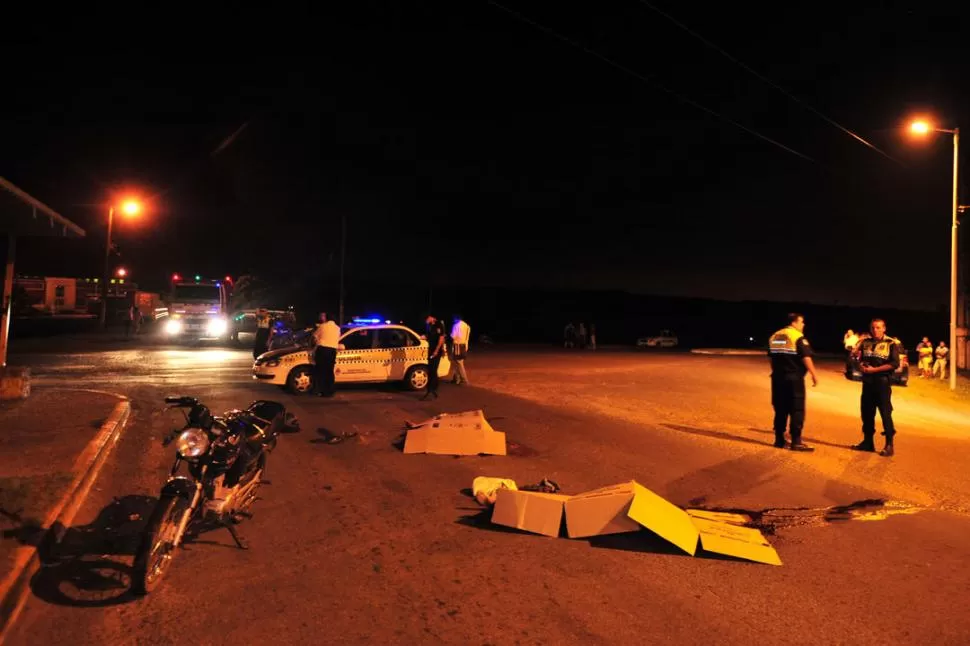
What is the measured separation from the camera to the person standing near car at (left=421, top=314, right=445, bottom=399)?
1334 centimetres

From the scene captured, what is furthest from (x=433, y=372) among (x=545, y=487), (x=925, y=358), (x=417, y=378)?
(x=925, y=358)

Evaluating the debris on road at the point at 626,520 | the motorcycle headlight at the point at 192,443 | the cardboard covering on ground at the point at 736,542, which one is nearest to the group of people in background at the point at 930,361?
the cardboard covering on ground at the point at 736,542

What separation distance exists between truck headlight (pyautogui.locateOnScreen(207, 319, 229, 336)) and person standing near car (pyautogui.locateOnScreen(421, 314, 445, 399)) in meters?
20.4

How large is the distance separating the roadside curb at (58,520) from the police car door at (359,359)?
5299mm

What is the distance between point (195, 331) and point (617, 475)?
90.3 feet

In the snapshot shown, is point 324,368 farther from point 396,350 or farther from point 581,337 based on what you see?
point 581,337

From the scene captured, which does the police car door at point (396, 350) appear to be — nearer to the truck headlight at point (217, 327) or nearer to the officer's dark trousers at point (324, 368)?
the officer's dark trousers at point (324, 368)

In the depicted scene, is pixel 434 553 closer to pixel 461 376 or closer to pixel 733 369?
pixel 461 376

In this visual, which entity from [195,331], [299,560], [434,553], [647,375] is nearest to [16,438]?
[299,560]

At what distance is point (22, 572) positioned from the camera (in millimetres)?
4355

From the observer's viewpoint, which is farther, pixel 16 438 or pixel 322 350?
pixel 322 350

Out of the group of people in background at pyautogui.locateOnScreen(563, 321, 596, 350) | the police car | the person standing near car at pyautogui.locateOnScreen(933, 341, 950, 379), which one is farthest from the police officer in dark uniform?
the group of people in background at pyautogui.locateOnScreen(563, 321, 596, 350)

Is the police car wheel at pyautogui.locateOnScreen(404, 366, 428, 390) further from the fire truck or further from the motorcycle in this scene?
the fire truck

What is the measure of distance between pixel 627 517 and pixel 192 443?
11.0 ft
